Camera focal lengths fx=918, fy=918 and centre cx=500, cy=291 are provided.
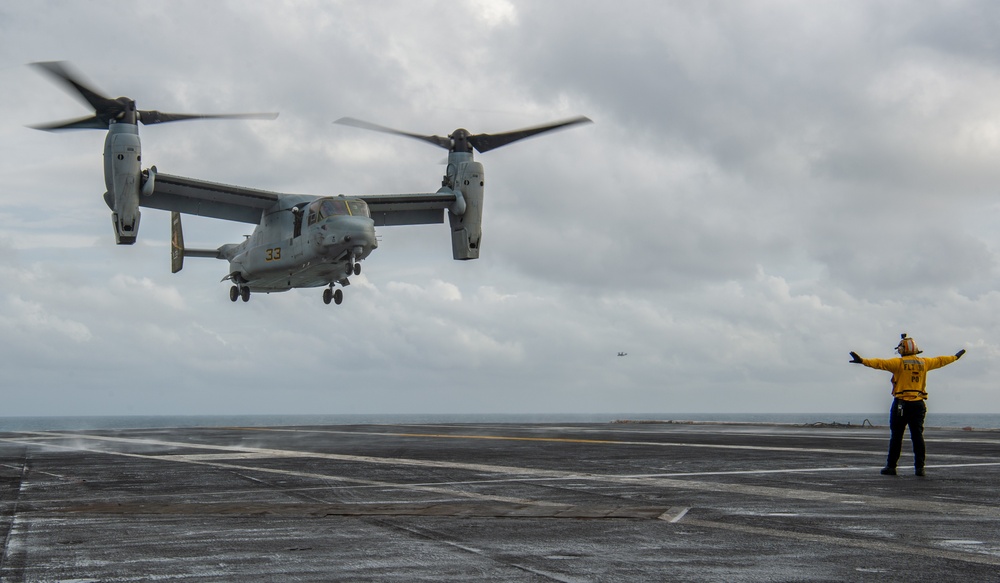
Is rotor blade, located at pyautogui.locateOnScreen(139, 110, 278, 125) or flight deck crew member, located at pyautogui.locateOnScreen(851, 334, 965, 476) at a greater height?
rotor blade, located at pyautogui.locateOnScreen(139, 110, 278, 125)

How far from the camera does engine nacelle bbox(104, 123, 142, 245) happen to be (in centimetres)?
3566

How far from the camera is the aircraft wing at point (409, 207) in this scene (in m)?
42.6

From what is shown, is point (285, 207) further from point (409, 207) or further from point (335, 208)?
point (409, 207)

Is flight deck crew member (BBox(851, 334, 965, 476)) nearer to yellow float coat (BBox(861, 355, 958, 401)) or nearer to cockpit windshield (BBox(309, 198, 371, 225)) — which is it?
yellow float coat (BBox(861, 355, 958, 401))

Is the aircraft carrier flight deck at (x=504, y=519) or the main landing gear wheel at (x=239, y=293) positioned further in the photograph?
the main landing gear wheel at (x=239, y=293)

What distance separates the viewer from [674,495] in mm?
11398

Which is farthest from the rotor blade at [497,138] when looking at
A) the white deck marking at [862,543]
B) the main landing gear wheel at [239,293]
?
the white deck marking at [862,543]

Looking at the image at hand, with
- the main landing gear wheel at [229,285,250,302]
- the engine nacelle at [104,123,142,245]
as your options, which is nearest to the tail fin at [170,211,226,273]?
the main landing gear wheel at [229,285,250,302]

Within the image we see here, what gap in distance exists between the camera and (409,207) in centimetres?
4434

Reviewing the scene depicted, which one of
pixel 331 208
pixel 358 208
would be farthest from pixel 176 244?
pixel 358 208

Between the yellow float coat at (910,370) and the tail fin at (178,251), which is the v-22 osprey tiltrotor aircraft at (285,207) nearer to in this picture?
the tail fin at (178,251)

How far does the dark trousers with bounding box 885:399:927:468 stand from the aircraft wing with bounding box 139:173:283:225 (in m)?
31.8

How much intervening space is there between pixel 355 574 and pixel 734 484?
303 inches

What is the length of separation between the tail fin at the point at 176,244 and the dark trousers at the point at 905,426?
41113 millimetres
